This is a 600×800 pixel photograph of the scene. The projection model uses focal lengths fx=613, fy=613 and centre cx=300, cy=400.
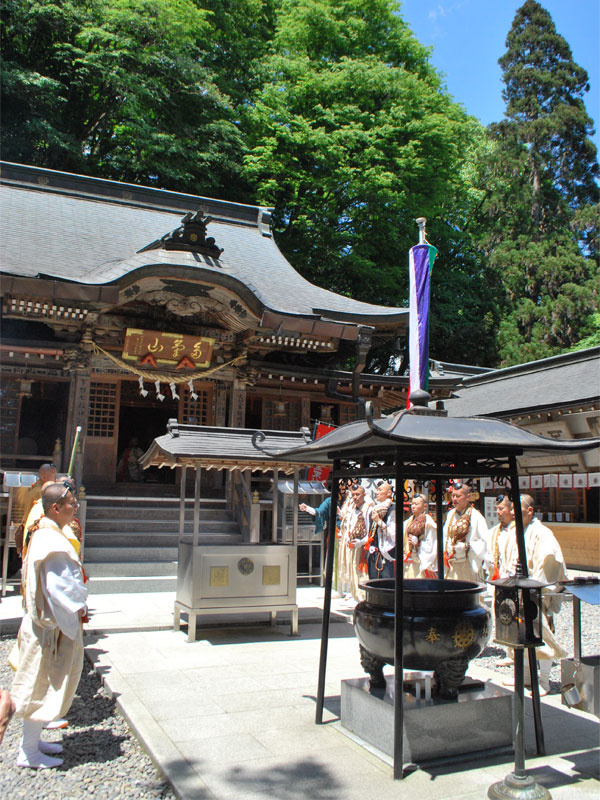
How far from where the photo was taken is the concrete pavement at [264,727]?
11.0ft

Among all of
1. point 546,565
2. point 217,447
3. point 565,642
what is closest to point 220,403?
point 217,447

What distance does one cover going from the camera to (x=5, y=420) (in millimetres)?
12258

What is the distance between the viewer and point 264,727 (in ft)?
13.8

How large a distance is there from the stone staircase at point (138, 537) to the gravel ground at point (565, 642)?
5.22 meters

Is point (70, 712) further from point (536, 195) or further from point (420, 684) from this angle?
point (536, 195)


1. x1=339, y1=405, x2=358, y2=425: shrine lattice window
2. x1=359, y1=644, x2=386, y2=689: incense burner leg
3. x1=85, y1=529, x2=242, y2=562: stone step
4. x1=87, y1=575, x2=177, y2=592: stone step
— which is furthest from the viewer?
x1=339, y1=405, x2=358, y2=425: shrine lattice window

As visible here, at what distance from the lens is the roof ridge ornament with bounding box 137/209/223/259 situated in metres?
12.0

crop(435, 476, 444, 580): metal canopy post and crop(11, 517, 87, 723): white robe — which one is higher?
crop(435, 476, 444, 580): metal canopy post

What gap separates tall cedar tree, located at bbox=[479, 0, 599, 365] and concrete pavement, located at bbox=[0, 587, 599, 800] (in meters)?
20.5

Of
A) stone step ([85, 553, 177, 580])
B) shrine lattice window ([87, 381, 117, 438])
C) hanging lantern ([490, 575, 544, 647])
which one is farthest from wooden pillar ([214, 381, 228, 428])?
hanging lantern ([490, 575, 544, 647])

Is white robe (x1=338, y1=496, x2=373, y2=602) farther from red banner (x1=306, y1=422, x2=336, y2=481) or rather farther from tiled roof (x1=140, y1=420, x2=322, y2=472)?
red banner (x1=306, y1=422, x2=336, y2=481)

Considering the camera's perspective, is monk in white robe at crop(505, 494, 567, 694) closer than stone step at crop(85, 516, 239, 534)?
Yes

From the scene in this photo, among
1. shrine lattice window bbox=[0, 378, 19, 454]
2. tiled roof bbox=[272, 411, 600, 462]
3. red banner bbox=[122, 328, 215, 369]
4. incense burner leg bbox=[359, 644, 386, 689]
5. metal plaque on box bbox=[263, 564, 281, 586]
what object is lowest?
incense burner leg bbox=[359, 644, 386, 689]

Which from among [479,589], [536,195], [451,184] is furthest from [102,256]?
[536,195]
